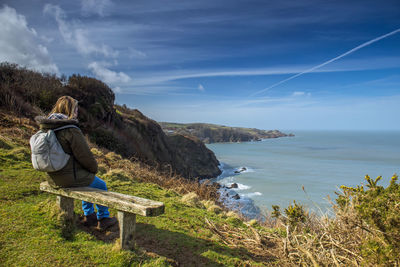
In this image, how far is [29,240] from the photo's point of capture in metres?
3.10

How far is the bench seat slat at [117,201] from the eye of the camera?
113 inches

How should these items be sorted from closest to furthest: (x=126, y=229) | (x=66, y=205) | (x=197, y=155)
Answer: (x=126, y=229) → (x=66, y=205) → (x=197, y=155)

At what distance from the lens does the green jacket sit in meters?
3.23

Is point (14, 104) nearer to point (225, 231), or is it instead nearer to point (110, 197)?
point (110, 197)

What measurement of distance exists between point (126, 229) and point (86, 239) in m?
0.85

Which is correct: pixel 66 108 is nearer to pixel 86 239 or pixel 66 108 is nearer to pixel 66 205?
pixel 66 205

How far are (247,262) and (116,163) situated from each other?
733 cm

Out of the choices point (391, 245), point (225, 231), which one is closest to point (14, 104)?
point (225, 231)

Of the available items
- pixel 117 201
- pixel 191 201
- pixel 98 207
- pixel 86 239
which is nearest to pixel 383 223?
pixel 117 201

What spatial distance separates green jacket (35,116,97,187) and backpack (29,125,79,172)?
0.10 metres

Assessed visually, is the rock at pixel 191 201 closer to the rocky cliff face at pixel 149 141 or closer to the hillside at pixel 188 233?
the hillside at pixel 188 233

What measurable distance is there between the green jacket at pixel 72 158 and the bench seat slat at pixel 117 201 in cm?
14

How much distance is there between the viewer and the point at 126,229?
3088mm

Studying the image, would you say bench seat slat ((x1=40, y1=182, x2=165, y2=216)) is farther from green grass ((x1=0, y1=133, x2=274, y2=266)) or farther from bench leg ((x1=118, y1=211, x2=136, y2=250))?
green grass ((x1=0, y1=133, x2=274, y2=266))
